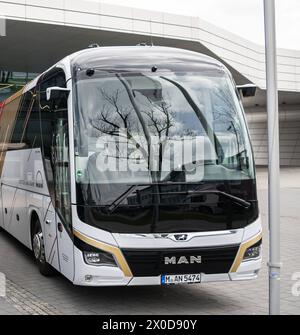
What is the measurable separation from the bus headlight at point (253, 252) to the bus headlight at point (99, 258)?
1463 millimetres

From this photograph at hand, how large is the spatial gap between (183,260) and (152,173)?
97 cm

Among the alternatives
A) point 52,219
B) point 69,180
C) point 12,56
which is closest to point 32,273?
point 52,219

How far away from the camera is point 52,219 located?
7.04m

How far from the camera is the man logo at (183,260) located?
19.0 ft

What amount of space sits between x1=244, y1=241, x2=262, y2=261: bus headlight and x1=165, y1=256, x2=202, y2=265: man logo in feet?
1.90

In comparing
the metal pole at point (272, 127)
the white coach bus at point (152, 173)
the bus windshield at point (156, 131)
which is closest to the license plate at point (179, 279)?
the white coach bus at point (152, 173)

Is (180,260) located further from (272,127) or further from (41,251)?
(41,251)

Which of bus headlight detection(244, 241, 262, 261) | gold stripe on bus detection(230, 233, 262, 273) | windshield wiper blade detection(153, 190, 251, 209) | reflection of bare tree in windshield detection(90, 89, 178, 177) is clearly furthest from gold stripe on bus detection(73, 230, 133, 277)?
bus headlight detection(244, 241, 262, 261)

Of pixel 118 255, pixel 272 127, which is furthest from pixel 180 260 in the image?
pixel 272 127

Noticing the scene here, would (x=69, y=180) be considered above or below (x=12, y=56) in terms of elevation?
below

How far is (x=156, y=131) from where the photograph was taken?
6082 millimetres
